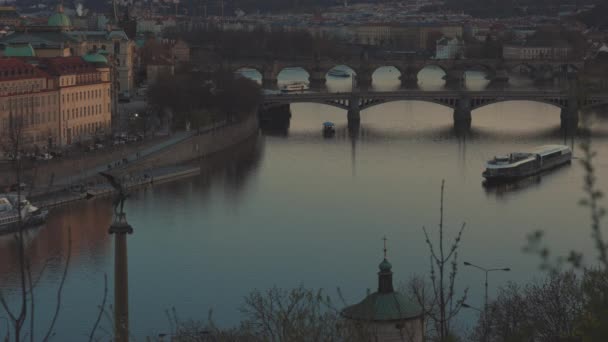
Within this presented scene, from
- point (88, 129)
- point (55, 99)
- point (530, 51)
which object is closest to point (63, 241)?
point (55, 99)

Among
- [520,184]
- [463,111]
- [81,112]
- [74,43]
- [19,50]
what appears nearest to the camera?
[520,184]

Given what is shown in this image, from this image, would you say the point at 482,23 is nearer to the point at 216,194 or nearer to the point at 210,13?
the point at 210,13

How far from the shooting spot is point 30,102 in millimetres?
18094

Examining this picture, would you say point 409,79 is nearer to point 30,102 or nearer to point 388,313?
point 30,102

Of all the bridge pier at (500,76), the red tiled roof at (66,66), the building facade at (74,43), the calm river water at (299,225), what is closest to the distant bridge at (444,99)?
the building facade at (74,43)

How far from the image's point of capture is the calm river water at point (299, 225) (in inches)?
423

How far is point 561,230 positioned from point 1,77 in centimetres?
744

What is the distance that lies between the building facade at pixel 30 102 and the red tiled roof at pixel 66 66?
365mm

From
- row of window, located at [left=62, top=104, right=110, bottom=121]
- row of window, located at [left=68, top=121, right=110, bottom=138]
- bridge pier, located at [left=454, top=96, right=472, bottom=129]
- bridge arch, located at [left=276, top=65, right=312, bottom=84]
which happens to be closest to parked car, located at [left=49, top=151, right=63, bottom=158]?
row of window, located at [left=68, top=121, right=110, bottom=138]

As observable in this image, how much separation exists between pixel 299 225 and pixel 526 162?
19.4 ft

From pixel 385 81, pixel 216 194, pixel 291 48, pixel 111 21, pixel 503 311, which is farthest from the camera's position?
pixel 291 48

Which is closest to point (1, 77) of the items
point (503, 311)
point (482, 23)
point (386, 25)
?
point (503, 311)

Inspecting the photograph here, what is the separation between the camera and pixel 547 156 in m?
19.6

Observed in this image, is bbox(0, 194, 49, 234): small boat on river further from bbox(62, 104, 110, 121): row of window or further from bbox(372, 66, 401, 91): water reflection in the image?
bbox(372, 66, 401, 91): water reflection
